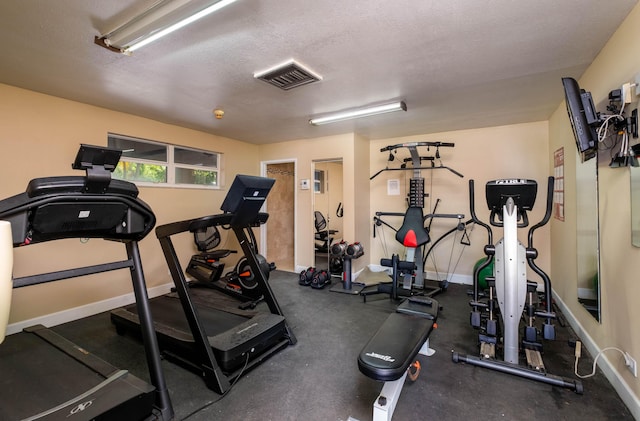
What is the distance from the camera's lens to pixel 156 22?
1836 mm

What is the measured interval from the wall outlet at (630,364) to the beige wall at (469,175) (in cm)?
271

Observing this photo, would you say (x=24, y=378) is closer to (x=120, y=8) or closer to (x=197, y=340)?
(x=197, y=340)

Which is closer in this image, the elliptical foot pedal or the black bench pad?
the black bench pad

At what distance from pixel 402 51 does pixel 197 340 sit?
9.13ft

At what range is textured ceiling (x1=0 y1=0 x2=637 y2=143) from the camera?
1.83 metres

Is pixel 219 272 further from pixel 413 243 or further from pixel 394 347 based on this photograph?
pixel 394 347

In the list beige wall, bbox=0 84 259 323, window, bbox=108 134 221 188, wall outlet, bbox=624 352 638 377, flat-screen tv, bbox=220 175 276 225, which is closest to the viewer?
wall outlet, bbox=624 352 638 377

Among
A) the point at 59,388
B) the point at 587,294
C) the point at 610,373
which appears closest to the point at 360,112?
the point at 587,294

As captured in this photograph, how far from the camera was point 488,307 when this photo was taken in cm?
258

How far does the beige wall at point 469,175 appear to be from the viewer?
4277 millimetres

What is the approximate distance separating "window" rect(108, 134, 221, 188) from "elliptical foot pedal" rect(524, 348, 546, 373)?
4739mm

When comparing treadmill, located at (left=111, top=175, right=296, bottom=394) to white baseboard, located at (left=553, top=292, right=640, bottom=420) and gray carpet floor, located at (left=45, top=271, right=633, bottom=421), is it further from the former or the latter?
white baseboard, located at (left=553, top=292, right=640, bottom=420)

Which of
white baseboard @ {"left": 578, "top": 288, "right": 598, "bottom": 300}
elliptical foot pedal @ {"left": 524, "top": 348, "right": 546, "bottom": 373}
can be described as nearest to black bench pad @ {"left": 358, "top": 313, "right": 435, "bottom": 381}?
elliptical foot pedal @ {"left": 524, "top": 348, "right": 546, "bottom": 373}

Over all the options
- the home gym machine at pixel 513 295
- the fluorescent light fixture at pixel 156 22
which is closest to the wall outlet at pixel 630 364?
the home gym machine at pixel 513 295
